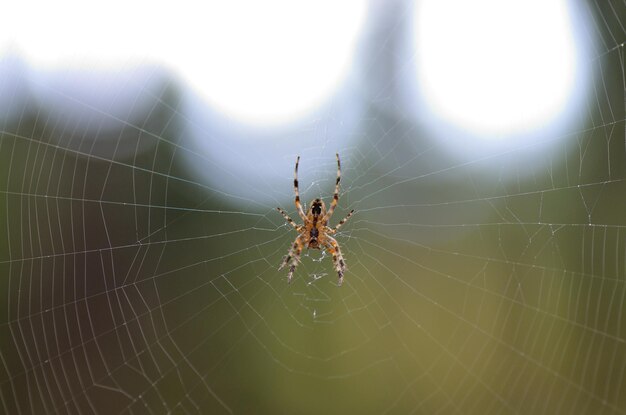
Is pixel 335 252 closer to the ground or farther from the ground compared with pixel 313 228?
closer to the ground

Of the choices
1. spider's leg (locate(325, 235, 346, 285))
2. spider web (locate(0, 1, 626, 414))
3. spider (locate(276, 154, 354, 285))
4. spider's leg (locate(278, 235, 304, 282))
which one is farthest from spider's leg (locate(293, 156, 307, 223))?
spider web (locate(0, 1, 626, 414))

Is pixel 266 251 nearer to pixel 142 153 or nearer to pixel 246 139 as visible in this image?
pixel 246 139

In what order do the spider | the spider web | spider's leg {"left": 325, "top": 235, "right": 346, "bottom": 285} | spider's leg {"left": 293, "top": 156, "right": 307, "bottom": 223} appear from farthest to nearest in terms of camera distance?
the spider web, spider's leg {"left": 325, "top": 235, "right": 346, "bottom": 285}, the spider, spider's leg {"left": 293, "top": 156, "right": 307, "bottom": 223}

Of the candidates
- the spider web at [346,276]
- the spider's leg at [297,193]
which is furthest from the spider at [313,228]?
the spider web at [346,276]

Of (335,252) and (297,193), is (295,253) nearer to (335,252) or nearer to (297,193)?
(335,252)

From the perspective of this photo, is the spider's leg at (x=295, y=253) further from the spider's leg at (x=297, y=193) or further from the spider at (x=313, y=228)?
the spider's leg at (x=297, y=193)

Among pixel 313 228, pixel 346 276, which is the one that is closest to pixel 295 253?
pixel 313 228

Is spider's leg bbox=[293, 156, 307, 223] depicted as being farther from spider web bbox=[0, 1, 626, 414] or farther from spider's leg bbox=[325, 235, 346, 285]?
spider web bbox=[0, 1, 626, 414]

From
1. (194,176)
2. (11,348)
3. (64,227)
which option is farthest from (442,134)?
(11,348)
